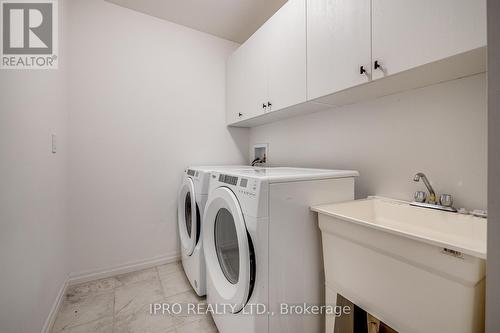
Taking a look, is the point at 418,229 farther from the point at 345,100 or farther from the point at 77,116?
the point at 77,116

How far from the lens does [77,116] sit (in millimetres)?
1706

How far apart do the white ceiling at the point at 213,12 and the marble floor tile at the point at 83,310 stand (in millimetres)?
2463

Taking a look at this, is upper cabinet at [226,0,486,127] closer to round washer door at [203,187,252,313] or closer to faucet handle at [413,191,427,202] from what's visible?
faucet handle at [413,191,427,202]

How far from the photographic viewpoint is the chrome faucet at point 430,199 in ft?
3.28

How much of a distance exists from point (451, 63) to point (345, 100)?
58cm

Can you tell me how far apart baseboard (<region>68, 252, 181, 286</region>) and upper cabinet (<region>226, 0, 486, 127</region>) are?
171 cm

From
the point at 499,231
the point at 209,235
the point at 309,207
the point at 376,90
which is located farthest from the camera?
the point at 209,235

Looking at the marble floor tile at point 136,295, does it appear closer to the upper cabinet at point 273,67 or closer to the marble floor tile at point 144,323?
the marble floor tile at point 144,323

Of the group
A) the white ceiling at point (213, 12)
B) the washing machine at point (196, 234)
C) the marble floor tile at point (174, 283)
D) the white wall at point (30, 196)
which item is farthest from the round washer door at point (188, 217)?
the white ceiling at point (213, 12)

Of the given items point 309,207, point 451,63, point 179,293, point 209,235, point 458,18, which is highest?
point 458,18

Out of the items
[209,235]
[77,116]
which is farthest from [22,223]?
[77,116]

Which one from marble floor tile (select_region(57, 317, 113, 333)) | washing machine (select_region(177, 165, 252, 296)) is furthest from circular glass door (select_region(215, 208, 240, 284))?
marble floor tile (select_region(57, 317, 113, 333))

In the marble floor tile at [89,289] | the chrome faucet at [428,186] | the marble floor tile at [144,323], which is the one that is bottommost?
the marble floor tile at [144,323]

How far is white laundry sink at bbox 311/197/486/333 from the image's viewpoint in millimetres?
587
